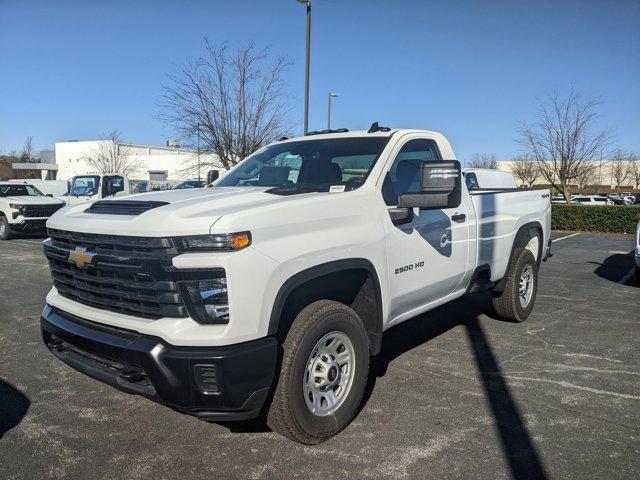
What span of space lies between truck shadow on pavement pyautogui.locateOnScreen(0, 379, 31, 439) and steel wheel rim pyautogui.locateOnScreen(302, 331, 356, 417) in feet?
6.63

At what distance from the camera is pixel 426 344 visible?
528 cm

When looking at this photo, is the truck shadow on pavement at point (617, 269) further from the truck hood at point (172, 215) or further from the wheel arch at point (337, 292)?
the truck hood at point (172, 215)

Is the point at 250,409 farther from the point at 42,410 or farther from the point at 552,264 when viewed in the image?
the point at 552,264

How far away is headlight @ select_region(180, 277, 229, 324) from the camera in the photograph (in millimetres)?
2633

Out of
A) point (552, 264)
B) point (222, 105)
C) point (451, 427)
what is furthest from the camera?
point (222, 105)

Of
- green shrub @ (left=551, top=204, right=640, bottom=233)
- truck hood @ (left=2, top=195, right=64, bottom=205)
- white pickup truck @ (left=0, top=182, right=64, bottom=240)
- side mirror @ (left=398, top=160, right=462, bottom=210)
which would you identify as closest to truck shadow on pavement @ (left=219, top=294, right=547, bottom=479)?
side mirror @ (left=398, top=160, right=462, bottom=210)

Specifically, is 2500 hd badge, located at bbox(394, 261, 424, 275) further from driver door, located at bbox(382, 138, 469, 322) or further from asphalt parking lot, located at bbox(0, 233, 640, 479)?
asphalt parking lot, located at bbox(0, 233, 640, 479)

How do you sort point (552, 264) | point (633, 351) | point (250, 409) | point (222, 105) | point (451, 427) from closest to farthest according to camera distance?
point (250, 409) → point (451, 427) → point (633, 351) → point (552, 264) → point (222, 105)

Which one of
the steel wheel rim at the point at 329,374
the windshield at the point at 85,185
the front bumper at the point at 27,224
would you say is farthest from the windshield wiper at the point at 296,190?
the windshield at the point at 85,185

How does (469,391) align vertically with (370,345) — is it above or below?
below

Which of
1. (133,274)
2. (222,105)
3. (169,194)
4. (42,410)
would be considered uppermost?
(222,105)

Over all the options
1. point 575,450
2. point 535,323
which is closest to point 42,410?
point 575,450

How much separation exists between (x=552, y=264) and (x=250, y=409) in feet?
33.2

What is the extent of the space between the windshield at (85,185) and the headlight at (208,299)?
16297 millimetres
